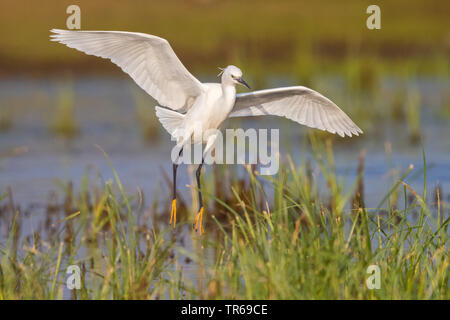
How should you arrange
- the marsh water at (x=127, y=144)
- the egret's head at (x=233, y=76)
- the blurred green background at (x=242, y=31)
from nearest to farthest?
the egret's head at (x=233, y=76) < the marsh water at (x=127, y=144) < the blurred green background at (x=242, y=31)

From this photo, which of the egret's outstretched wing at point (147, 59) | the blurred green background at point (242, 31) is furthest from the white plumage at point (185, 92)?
the blurred green background at point (242, 31)

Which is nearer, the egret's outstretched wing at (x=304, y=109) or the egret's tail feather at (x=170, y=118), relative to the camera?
the egret's tail feather at (x=170, y=118)

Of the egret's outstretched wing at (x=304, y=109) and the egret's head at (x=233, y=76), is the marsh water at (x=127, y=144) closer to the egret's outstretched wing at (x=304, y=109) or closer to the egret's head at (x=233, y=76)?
the egret's outstretched wing at (x=304, y=109)

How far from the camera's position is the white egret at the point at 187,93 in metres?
6.18

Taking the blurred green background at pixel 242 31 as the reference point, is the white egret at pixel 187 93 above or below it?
below

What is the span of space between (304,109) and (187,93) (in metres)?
1.01

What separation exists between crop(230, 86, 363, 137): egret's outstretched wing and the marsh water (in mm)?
964

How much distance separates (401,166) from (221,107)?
5070mm

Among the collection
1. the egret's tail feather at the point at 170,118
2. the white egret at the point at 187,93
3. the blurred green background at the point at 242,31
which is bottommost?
the egret's tail feather at the point at 170,118

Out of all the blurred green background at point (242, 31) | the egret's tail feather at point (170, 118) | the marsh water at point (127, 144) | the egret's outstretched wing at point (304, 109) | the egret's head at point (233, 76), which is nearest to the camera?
the egret's head at point (233, 76)

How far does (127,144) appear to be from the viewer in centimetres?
1336

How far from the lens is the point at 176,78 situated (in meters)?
6.57

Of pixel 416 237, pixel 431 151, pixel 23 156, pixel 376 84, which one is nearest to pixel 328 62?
pixel 376 84
